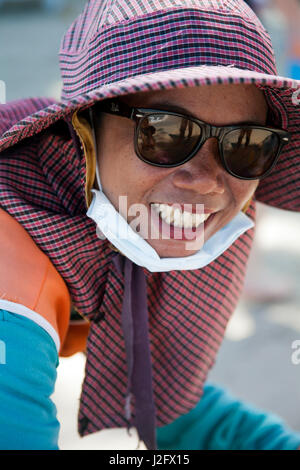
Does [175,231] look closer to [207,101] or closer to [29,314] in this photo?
[207,101]

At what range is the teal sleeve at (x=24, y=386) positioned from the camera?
1137 millimetres

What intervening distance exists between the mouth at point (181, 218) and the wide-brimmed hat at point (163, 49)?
33 centimetres

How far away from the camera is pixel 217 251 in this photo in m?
1.54

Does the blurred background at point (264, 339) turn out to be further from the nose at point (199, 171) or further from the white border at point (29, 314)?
the nose at point (199, 171)

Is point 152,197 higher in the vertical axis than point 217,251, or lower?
higher

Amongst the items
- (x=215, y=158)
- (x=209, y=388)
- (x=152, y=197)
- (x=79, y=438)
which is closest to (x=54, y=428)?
(x=79, y=438)

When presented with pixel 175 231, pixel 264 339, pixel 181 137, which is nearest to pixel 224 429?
pixel 175 231

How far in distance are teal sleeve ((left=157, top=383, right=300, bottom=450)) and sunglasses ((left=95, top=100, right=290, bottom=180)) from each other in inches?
33.6

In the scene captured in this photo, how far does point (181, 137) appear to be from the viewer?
1.31m

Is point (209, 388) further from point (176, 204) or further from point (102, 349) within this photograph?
point (176, 204)

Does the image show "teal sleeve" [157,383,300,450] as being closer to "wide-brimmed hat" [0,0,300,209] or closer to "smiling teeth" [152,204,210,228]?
"smiling teeth" [152,204,210,228]

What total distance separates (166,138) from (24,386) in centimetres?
63

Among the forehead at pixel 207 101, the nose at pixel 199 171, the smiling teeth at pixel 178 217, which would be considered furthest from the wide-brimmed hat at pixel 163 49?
the smiling teeth at pixel 178 217

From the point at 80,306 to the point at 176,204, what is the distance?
0.38 m
